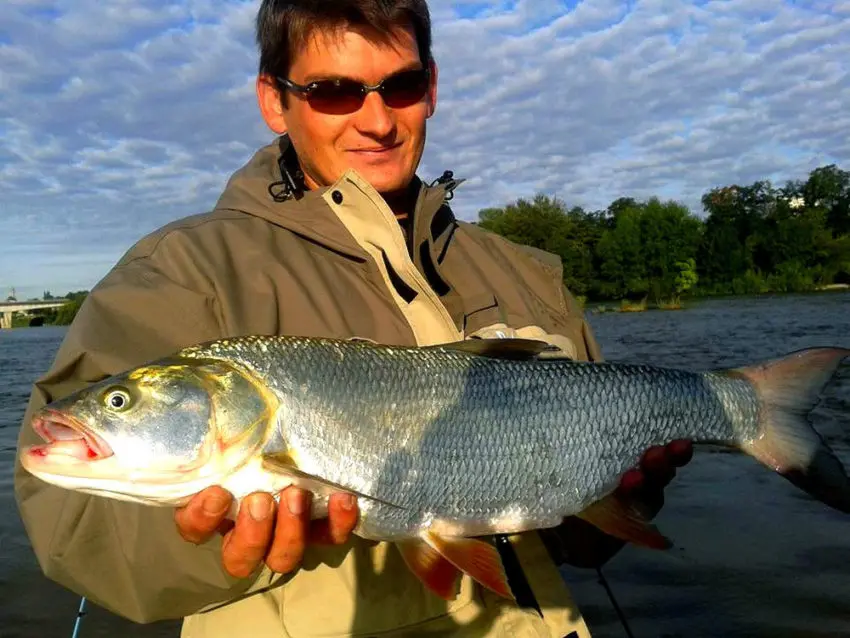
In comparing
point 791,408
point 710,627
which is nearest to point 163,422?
point 791,408

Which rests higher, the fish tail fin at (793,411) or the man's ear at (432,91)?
the man's ear at (432,91)

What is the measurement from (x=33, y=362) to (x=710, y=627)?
29.2 m

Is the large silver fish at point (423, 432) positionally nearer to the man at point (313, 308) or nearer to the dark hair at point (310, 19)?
the man at point (313, 308)

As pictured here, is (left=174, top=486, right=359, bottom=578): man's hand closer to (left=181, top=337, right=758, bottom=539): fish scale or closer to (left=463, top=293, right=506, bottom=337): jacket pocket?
(left=181, top=337, right=758, bottom=539): fish scale

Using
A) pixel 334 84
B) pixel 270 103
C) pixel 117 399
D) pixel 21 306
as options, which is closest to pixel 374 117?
pixel 334 84

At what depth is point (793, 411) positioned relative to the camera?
312 cm

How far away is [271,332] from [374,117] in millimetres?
1123

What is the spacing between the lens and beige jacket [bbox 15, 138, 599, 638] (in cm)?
243

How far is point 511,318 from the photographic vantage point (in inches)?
131

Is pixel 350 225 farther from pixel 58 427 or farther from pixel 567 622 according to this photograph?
pixel 567 622

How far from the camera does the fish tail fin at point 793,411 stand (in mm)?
3047

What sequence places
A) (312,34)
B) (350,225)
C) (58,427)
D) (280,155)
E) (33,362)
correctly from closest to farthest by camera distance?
(58,427)
(350,225)
(312,34)
(280,155)
(33,362)

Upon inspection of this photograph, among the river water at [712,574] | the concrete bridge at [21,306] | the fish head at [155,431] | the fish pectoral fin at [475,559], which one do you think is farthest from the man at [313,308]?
the concrete bridge at [21,306]

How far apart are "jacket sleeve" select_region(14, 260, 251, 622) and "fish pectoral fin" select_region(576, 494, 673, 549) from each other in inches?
50.7
